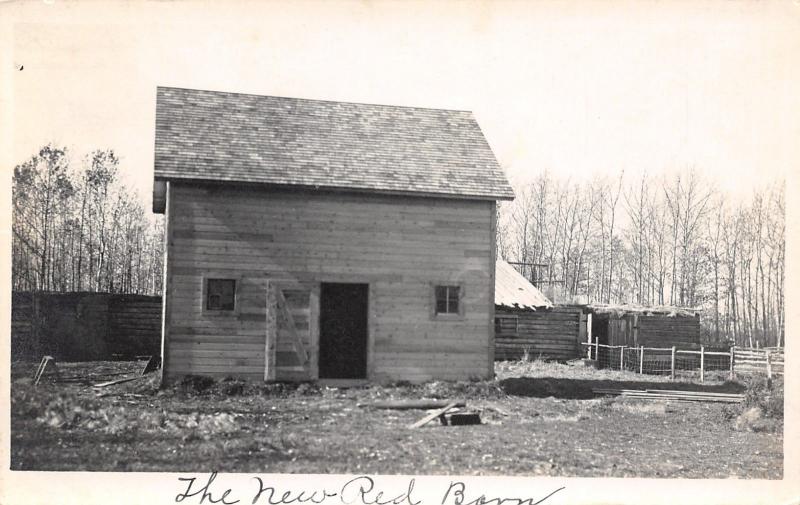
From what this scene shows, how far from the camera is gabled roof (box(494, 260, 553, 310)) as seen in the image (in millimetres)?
29000

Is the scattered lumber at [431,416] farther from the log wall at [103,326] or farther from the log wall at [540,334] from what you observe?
the log wall at [540,334]

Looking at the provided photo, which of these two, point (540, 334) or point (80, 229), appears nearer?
point (80, 229)

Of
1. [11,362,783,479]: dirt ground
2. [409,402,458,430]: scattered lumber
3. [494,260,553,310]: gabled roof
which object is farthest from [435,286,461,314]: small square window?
[494,260,553,310]: gabled roof

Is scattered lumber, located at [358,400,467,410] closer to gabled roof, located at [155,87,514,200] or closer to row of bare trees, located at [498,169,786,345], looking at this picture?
gabled roof, located at [155,87,514,200]

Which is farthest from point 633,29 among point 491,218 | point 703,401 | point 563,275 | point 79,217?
point 563,275

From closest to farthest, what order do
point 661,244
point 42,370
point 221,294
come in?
1. point 42,370
2. point 221,294
3. point 661,244

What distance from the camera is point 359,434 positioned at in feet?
40.4

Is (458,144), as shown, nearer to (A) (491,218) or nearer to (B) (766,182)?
(A) (491,218)

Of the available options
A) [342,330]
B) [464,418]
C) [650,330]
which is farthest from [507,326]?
[464,418]

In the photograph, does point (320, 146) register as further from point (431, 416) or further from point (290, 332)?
point (431, 416)

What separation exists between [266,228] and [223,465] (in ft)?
22.1

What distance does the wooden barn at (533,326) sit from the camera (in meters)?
30.0

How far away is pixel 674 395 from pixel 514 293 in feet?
40.8

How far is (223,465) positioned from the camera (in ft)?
34.8
